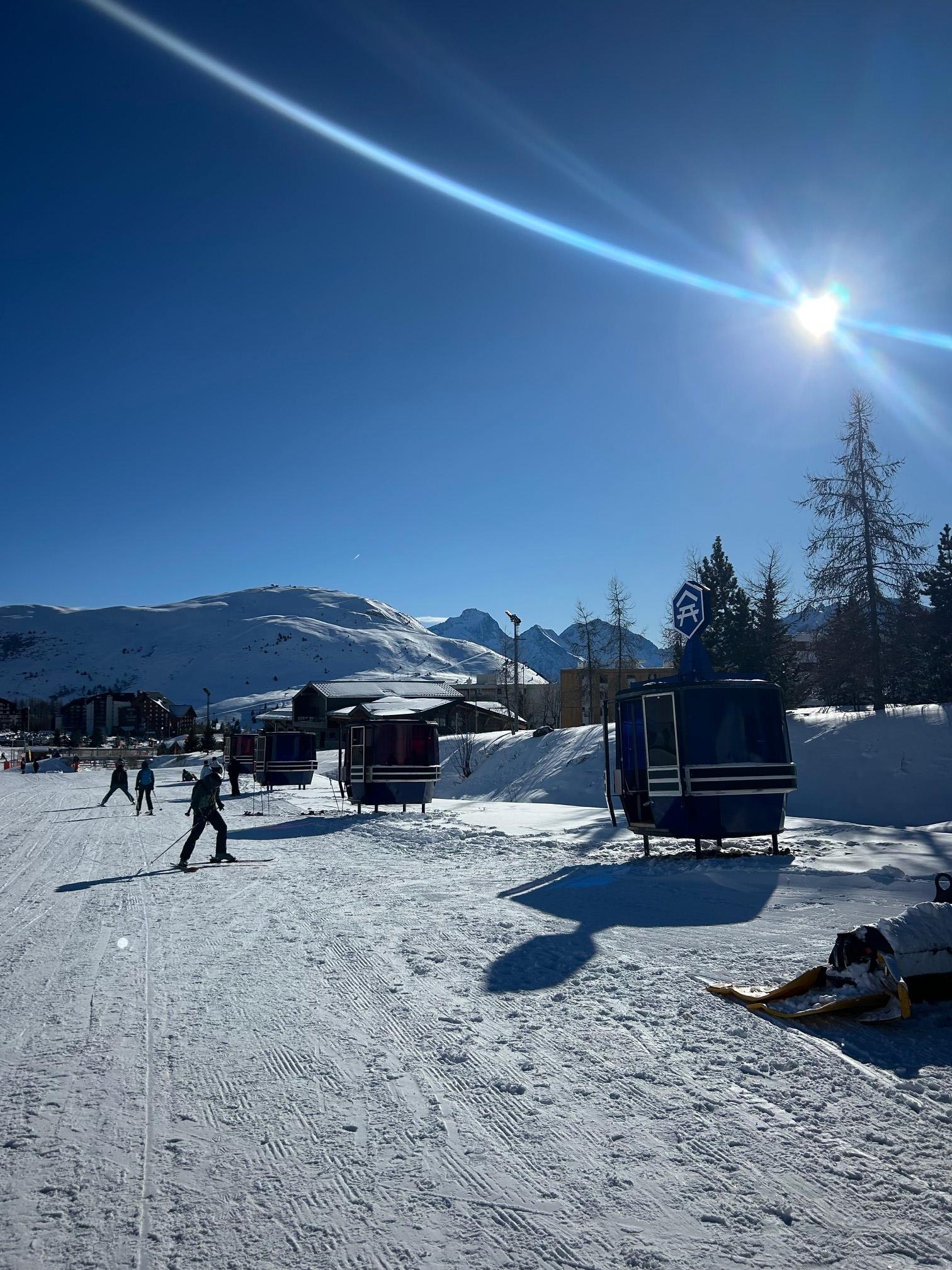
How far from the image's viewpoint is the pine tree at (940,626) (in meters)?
30.2

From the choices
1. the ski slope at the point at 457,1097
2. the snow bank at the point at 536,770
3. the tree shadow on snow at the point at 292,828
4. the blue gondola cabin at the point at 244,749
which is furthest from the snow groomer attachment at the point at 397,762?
the blue gondola cabin at the point at 244,749

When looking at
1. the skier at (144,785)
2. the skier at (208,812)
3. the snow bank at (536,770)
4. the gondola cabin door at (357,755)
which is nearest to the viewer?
the skier at (208,812)

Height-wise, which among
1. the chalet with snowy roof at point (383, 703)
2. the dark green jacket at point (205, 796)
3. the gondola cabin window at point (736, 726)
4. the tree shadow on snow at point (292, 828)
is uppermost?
the chalet with snowy roof at point (383, 703)

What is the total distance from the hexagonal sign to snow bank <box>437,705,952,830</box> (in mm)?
6062

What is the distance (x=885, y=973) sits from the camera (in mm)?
5238

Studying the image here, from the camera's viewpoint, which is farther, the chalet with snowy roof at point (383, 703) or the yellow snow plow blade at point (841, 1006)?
the chalet with snowy roof at point (383, 703)

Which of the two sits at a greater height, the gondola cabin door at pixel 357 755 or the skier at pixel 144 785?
the gondola cabin door at pixel 357 755

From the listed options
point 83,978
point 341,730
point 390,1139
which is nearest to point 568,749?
point 341,730

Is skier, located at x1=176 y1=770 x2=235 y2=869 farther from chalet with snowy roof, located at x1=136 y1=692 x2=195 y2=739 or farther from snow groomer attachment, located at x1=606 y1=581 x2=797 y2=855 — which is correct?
chalet with snowy roof, located at x1=136 y1=692 x2=195 y2=739

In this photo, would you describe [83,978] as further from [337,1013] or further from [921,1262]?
[921,1262]

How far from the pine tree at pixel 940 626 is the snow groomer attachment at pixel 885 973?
25.0 meters

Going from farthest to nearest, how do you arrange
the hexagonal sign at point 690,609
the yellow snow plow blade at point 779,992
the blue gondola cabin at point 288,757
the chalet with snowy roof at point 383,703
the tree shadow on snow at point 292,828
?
the chalet with snowy roof at point 383,703
the blue gondola cabin at point 288,757
the tree shadow on snow at point 292,828
the hexagonal sign at point 690,609
the yellow snow plow blade at point 779,992

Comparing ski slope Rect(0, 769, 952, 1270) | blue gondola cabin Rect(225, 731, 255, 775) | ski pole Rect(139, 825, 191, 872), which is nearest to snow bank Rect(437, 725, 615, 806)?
ski pole Rect(139, 825, 191, 872)

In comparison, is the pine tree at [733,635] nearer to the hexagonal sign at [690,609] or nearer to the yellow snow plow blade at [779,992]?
the hexagonal sign at [690,609]
